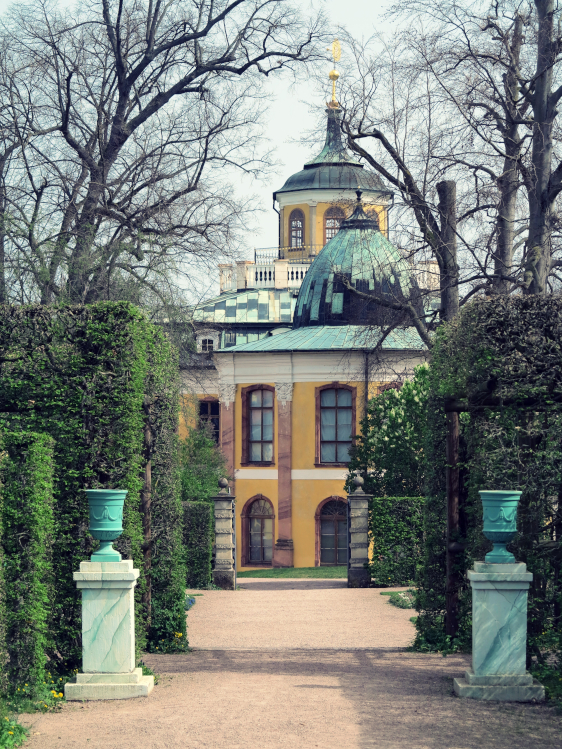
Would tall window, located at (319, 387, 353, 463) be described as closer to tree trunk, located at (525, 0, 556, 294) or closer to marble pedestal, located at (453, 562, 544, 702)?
tree trunk, located at (525, 0, 556, 294)

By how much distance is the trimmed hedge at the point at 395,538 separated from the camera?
22328 millimetres

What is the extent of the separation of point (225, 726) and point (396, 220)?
41.1 ft

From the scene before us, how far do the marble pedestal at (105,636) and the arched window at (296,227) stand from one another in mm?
46713

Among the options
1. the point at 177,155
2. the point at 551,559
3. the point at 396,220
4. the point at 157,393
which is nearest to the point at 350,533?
the point at 396,220

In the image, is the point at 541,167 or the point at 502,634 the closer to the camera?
the point at 502,634

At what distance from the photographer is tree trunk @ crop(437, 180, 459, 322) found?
18719mm

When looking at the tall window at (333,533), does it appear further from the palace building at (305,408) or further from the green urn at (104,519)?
the green urn at (104,519)

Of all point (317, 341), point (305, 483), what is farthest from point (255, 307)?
point (305, 483)

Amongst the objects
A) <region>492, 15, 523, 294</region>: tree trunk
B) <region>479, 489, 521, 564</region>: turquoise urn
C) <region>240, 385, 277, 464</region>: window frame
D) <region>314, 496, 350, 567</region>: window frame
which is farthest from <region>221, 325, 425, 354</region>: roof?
<region>479, 489, 521, 564</region>: turquoise urn

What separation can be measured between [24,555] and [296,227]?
1853 inches

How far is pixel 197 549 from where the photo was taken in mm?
22953

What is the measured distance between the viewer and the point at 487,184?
18.4m

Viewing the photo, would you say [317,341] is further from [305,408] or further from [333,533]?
[333,533]

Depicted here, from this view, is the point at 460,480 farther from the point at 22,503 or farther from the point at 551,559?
the point at 22,503
